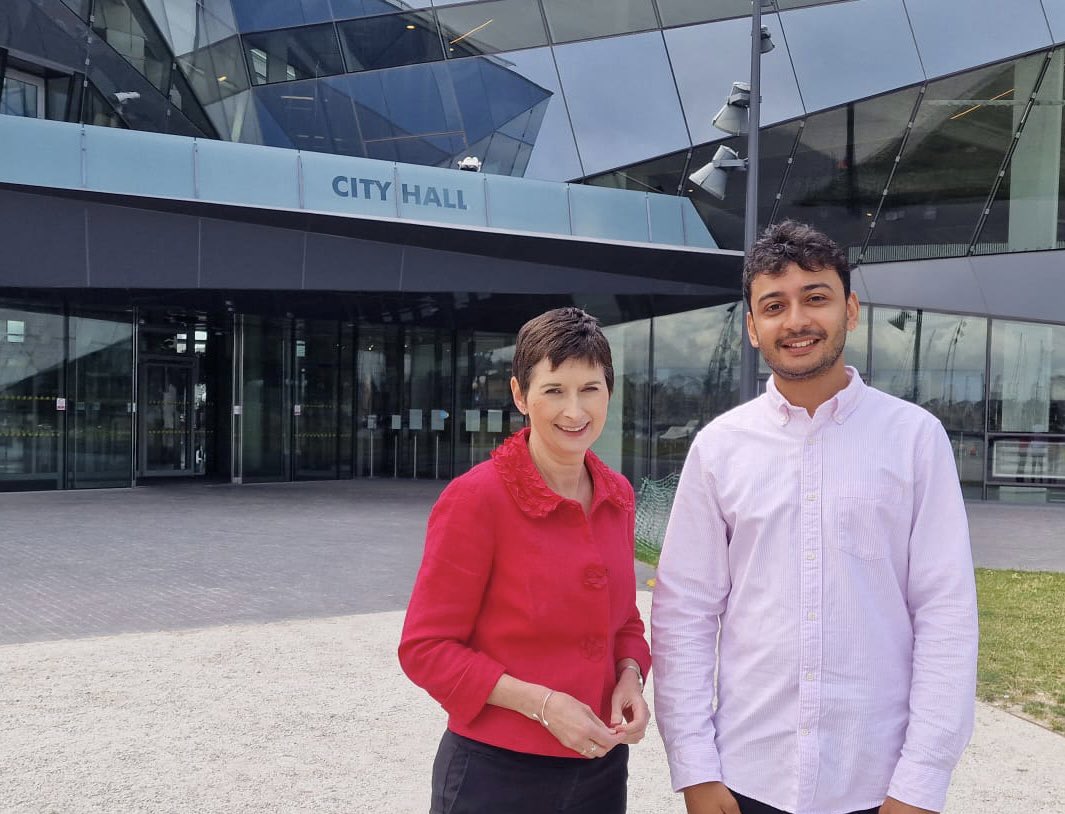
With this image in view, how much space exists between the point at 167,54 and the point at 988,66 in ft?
55.6

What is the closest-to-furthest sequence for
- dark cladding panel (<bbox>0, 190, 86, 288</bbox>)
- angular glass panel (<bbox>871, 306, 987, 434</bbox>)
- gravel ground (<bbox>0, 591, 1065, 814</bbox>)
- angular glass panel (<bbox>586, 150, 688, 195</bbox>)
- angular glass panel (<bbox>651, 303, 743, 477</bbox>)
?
gravel ground (<bbox>0, 591, 1065, 814</bbox>) → dark cladding panel (<bbox>0, 190, 86, 288</bbox>) → angular glass panel (<bbox>586, 150, 688, 195</bbox>) → angular glass panel (<bbox>651, 303, 743, 477</bbox>) → angular glass panel (<bbox>871, 306, 987, 434</bbox>)

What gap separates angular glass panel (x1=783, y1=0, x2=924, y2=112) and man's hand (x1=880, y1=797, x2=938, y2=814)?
19.2m

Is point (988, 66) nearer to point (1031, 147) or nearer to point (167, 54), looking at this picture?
point (1031, 147)

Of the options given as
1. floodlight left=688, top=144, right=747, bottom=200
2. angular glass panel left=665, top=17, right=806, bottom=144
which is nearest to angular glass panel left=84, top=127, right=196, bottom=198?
floodlight left=688, top=144, right=747, bottom=200

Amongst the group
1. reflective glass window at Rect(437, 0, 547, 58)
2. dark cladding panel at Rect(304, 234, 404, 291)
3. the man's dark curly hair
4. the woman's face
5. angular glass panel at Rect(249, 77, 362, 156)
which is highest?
reflective glass window at Rect(437, 0, 547, 58)

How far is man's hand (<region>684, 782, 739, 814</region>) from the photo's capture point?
2127 millimetres

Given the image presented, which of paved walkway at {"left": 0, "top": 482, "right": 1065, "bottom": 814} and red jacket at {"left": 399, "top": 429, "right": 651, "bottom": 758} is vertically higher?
red jacket at {"left": 399, "top": 429, "right": 651, "bottom": 758}

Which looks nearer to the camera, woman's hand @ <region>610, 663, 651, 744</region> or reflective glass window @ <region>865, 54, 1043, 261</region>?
woman's hand @ <region>610, 663, 651, 744</region>

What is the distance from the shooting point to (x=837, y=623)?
2076mm

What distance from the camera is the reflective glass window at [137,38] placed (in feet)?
62.5

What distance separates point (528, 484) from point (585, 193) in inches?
622

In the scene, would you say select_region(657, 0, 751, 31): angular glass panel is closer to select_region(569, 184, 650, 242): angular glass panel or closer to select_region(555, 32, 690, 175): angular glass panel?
select_region(555, 32, 690, 175): angular glass panel

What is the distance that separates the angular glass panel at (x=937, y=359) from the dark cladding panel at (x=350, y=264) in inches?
440

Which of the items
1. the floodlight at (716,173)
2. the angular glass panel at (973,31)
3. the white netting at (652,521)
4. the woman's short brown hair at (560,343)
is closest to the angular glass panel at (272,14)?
the floodlight at (716,173)
